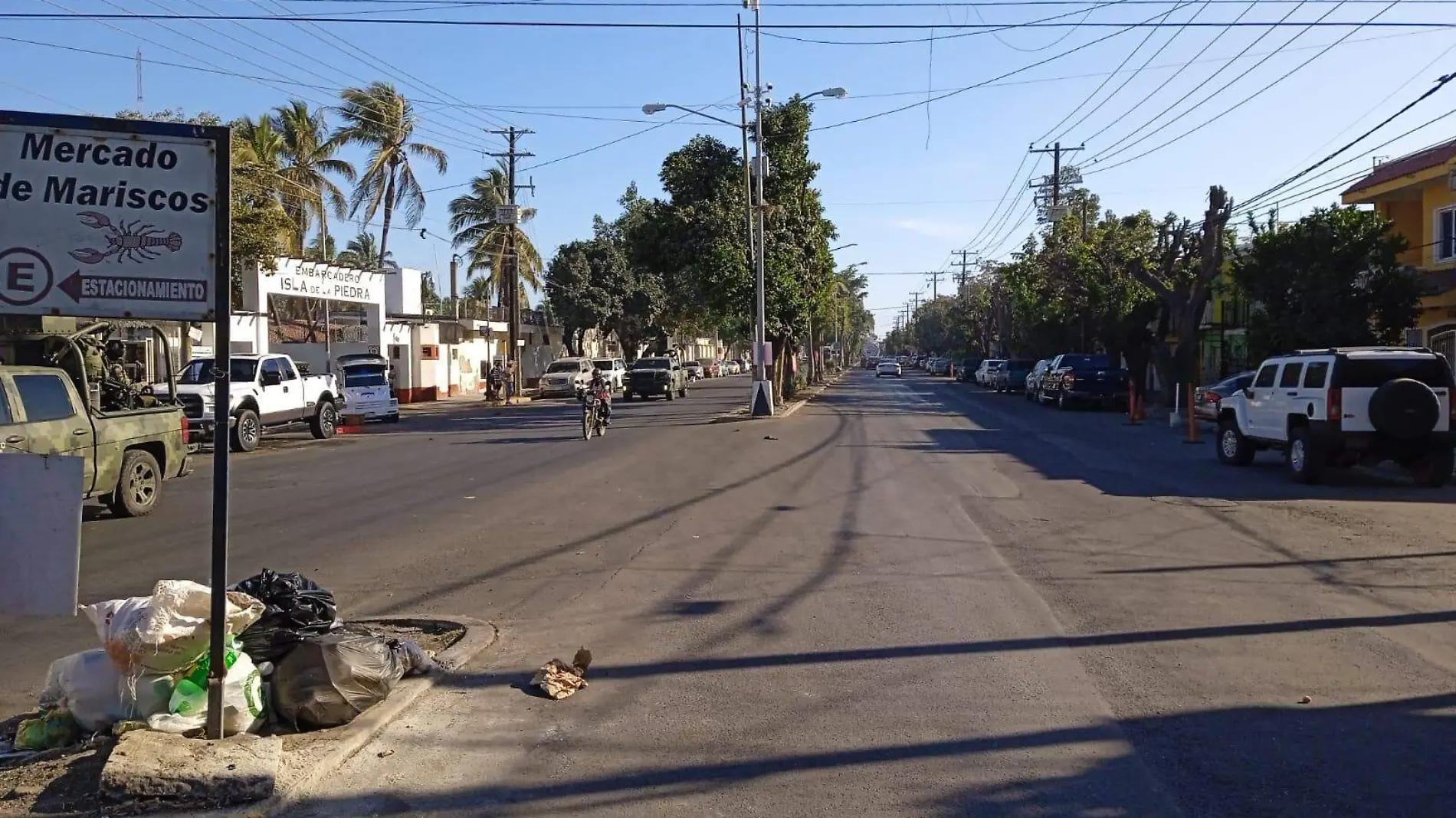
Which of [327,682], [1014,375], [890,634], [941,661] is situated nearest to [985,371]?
[1014,375]

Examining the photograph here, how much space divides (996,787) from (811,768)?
0.84 meters

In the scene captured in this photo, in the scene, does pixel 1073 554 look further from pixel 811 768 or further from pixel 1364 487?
pixel 1364 487

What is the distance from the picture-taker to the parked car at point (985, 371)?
6029 centimetres

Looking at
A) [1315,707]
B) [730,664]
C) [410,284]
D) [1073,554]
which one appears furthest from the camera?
[410,284]

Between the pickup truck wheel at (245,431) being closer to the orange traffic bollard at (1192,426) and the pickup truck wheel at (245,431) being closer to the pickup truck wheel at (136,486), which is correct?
the pickup truck wheel at (136,486)

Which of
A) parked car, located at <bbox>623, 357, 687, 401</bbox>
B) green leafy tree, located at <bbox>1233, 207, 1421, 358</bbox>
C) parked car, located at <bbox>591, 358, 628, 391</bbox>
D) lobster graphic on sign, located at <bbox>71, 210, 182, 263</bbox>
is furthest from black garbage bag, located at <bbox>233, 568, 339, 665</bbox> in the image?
parked car, located at <bbox>591, 358, 628, 391</bbox>

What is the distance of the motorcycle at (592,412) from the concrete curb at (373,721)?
1779cm

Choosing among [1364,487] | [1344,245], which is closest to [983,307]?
[1344,245]

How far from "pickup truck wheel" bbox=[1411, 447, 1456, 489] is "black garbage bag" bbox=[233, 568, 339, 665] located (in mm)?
15345

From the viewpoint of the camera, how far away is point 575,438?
2664cm

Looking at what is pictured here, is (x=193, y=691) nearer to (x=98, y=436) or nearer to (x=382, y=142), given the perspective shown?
(x=98, y=436)

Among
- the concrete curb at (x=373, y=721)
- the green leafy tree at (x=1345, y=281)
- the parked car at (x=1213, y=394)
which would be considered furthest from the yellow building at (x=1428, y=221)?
the concrete curb at (x=373, y=721)

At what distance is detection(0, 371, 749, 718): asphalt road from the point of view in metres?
9.43

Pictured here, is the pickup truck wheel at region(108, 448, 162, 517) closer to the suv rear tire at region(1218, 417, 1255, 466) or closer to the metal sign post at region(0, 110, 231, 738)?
the metal sign post at region(0, 110, 231, 738)
